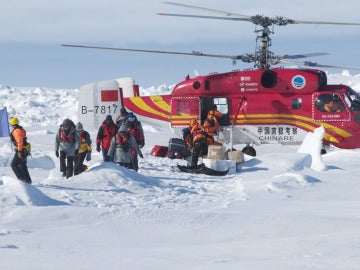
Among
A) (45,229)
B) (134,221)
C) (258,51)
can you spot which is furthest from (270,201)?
(258,51)

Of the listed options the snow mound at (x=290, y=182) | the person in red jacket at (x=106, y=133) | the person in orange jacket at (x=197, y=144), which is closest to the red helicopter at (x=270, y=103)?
the person in orange jacket at (x=197, y=144)

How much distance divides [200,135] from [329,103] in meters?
4.42

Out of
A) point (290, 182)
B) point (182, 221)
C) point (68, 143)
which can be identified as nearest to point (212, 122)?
point (68, 143)

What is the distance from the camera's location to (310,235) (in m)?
6.29

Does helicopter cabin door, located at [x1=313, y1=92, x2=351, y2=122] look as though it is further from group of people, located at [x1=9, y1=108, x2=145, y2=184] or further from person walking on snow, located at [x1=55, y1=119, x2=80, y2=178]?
person walking on snow, located at [x1=55, y1=119, x2=80, y2=178]

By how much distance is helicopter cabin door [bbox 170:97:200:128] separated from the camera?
55.2ft

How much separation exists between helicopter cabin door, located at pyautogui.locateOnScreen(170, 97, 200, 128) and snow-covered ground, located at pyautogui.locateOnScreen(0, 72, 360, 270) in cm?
440

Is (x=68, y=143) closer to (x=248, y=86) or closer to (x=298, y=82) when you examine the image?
(x=248, y=86)

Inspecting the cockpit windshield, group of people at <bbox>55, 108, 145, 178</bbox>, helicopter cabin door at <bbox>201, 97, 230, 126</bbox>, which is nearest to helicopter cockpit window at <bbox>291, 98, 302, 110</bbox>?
the cockpit windshield

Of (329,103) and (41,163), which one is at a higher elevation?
(329,103)

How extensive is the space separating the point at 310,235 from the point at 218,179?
604 centimetres

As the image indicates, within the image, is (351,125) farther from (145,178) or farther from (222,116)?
(145,178)

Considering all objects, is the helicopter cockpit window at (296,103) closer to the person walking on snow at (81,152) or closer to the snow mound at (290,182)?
the snow mound at (290,182)

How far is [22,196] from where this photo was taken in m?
8.13
